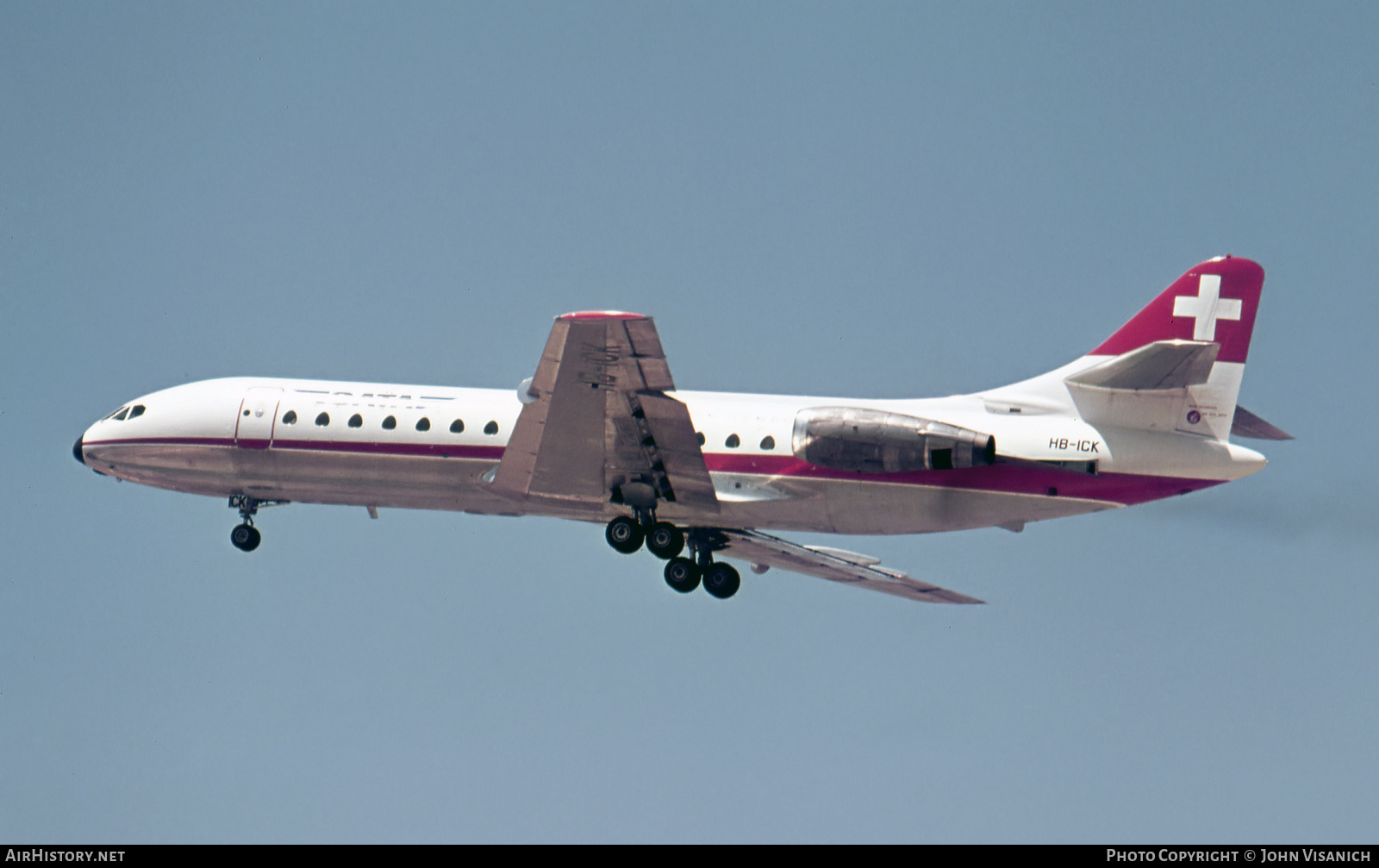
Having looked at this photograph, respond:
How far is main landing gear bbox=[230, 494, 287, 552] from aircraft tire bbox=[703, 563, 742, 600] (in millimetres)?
9746

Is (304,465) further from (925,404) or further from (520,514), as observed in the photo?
(925,404)

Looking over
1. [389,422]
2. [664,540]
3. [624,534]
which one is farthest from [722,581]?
[389,422]

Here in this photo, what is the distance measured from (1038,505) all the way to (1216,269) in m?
5.49

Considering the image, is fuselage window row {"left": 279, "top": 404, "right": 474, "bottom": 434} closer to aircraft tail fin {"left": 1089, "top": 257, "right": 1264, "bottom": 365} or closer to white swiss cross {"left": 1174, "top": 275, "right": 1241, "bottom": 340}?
aircraft tail fin {"left": 1089, "top": 257, "right": 1264, "bottom": 365}

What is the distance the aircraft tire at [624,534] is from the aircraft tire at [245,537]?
8.65 metres

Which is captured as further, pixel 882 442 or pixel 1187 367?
pixel 882 442

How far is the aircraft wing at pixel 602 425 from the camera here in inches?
1005

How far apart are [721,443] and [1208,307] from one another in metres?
9.48

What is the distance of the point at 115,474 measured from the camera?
113 ft

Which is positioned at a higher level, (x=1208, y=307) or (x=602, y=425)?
(x=1208, y=307)

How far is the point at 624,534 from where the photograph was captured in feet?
99.5

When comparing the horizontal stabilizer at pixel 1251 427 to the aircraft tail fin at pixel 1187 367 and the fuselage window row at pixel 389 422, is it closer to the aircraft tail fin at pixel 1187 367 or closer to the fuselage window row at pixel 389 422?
the aircraft tail fin at pixel 1187 367

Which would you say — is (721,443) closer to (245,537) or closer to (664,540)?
(664,540)

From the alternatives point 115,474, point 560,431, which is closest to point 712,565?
point 560,431
